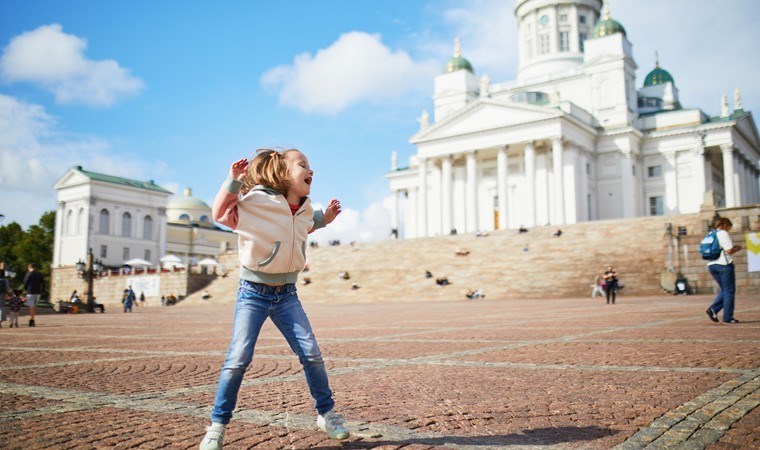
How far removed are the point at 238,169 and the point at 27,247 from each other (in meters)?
75.8

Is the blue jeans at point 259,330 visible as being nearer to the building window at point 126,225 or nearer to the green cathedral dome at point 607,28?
the green cathedral dome at point 607,28

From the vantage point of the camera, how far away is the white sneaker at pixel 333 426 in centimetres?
303

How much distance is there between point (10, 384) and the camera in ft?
15.8

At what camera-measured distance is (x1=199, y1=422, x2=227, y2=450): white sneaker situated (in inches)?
110

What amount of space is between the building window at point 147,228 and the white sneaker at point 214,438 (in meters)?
74.6

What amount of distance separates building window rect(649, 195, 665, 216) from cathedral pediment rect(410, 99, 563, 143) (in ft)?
49.0

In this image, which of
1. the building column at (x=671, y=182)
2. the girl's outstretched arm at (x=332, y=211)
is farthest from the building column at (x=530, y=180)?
the girl's outstretched arm at (x=332, y=211)

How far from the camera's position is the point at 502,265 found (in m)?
33.5

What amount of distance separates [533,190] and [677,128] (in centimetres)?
1582

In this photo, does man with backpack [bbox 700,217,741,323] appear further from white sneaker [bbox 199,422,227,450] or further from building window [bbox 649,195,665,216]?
building window [bbox 649,195,665,216]

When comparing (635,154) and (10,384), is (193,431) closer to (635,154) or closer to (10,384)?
(10,384)

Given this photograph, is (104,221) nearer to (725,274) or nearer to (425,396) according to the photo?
(725,274)

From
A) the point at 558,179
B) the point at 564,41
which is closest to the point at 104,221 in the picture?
the point at 558,179

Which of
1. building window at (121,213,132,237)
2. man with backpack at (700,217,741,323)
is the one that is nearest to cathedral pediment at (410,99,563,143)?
building window at (121,213,132,237)
